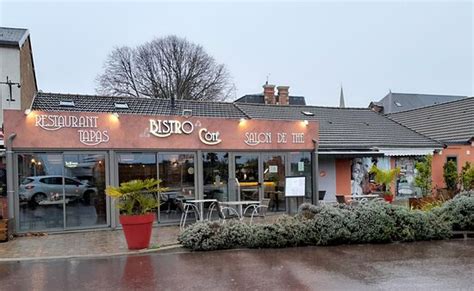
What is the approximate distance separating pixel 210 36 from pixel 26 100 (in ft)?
79.9

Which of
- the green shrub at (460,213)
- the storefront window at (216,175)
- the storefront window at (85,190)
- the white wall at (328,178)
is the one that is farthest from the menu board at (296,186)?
the storefront window at (85,190)

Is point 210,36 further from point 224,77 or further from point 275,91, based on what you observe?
point 275,91

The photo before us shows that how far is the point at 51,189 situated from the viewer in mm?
11961

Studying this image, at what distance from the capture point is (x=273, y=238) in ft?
30.7

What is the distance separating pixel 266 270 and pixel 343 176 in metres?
11.7

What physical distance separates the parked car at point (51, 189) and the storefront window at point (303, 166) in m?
6.46

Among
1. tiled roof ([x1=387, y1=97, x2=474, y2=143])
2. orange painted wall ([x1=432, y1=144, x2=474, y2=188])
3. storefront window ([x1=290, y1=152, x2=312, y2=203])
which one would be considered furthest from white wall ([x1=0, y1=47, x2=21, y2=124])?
tiled roof ([x1=387, y1=97, x2=474, y2=143])

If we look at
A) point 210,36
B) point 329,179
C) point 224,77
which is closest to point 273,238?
point 329,179

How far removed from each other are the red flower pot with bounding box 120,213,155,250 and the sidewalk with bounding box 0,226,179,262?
193mm

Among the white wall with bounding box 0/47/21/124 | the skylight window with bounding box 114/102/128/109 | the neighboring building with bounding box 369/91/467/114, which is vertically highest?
the neighboring building with bounding box 369/91/467/114

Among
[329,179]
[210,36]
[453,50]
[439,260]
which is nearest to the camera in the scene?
[439,260]

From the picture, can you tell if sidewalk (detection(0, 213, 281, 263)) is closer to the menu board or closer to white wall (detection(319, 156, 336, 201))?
the menu board

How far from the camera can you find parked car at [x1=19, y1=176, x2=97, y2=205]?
38.4 feet

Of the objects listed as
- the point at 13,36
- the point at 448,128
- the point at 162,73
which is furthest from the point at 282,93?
the point at 13,36
